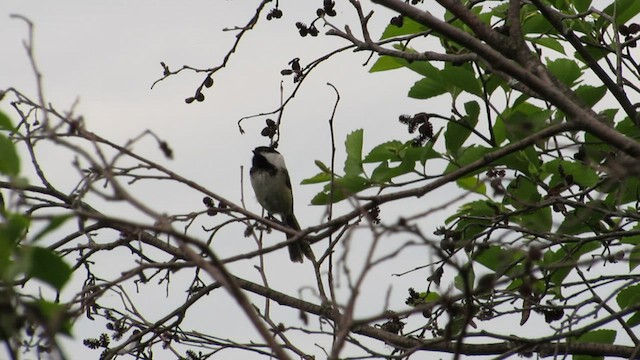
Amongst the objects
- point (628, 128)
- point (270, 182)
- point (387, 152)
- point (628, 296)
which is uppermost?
point (270, 182)

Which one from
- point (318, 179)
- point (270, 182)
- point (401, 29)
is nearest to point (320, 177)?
point (318, 179)

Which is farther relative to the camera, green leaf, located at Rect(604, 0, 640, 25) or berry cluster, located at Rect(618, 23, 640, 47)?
berry cluster, located at Rect(618, 23, 640, 47)

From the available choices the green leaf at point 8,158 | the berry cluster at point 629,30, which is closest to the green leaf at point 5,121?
the green leaf at point 8,158

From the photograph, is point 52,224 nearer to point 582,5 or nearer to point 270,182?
point 582,5

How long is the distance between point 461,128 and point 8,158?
6.58ft

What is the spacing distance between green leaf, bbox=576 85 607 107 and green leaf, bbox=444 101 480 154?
0.35 m

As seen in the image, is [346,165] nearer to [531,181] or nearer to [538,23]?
[531,181]

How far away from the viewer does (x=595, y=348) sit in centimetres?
323

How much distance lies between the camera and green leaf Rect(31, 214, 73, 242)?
1405 millimetres

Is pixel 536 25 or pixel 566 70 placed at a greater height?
pixel 536 25

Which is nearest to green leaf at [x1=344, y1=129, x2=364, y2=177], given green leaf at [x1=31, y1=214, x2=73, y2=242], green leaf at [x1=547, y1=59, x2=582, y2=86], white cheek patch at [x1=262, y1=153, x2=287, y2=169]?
green leaf at [x1=547, y1=59, x2=582, y2=86]

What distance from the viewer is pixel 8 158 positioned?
1.57 metres

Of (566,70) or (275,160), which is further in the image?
(275,160)

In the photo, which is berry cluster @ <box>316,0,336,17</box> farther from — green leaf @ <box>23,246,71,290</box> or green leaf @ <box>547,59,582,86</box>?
green leaf @ <box>23,246,71,290</box>
